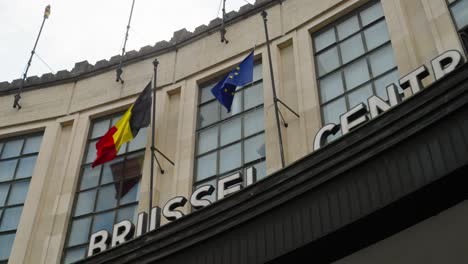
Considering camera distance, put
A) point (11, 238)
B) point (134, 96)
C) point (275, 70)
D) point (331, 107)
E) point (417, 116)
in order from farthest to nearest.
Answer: point (134, 96) → point (11, 238) → point (275, 70) → point (331, 107) → point (417, 116)

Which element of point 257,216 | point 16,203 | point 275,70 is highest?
point 275,70

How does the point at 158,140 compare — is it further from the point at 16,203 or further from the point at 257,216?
the point at 257,216

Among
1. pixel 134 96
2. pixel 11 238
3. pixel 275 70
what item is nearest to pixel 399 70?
pixel 275 70

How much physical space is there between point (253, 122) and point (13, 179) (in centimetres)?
859

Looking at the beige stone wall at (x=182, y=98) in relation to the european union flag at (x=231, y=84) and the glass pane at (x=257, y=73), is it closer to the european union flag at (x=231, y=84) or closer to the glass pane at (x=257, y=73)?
the glass pane at (x=257, y=73)

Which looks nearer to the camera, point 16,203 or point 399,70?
point 399,70

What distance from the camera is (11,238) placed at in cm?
1917

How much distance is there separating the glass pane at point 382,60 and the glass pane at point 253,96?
3452 mm

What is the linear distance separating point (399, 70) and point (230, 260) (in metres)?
6.74

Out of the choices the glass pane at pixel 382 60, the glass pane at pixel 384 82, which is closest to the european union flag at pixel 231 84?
the glass pane at pixel 382 60

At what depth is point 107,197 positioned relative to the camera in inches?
741

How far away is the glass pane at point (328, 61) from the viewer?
55.7ft

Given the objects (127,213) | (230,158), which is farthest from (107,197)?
(230,158)

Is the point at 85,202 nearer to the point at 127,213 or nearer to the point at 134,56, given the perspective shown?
Answer: the point at 127,213
